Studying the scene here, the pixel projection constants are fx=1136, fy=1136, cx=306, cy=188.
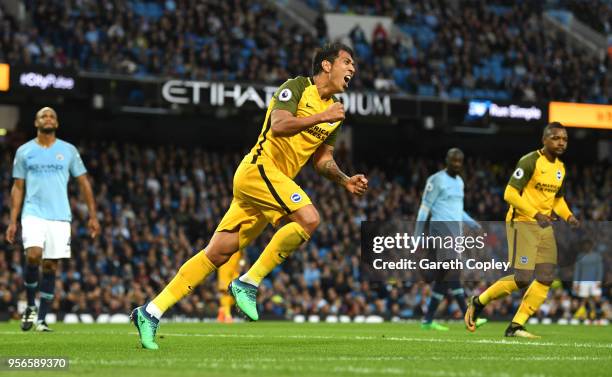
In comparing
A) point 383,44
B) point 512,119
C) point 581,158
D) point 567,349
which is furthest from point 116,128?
point 567,349

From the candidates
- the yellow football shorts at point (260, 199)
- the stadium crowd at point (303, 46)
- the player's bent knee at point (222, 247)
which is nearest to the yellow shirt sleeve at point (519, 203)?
the yellow football shorts at point (260, 199)

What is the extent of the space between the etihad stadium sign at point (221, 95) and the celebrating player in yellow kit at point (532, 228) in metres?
14.2

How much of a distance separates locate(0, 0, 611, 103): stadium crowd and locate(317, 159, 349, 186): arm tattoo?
17306 mm

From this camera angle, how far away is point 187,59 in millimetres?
28891

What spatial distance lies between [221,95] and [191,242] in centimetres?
367

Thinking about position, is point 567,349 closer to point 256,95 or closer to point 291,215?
point 291,215

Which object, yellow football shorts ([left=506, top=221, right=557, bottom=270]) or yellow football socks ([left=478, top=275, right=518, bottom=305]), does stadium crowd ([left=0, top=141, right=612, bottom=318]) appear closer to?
yellow football socks ([left=478, top=275, right=518, bottom=305])

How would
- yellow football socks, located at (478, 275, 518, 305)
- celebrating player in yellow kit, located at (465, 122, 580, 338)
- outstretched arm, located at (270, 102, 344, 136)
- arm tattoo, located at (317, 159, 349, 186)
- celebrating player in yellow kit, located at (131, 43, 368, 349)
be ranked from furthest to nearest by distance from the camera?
1. yellow football socks, located at (478, 275, 518, 305)
2. celebrating player in yellow kit, located at (465, 122, 580, 338)
3. arm tattoo, located at (317, 159, 349, 186)
4. celebrating player in yellow kit, located at (131, 43, 368, 349)
5. outstretched arm, located at (270, 102, 344, 136)

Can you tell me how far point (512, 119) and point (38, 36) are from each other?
13118 millimetres

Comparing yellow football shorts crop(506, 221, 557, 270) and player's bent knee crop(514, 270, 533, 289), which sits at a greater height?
yellow football shorts crop(506, 221, 557, 270)

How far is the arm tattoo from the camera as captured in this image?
9242 millimetres

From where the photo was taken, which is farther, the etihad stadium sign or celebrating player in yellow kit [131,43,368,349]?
the etihad stadium sign

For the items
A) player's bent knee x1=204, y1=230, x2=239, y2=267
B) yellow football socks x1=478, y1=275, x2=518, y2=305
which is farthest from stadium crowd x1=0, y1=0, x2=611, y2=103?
player's bent knee x1=204, y1=230, x2=239, y2=267

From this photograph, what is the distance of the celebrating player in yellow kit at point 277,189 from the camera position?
8.74 metres
